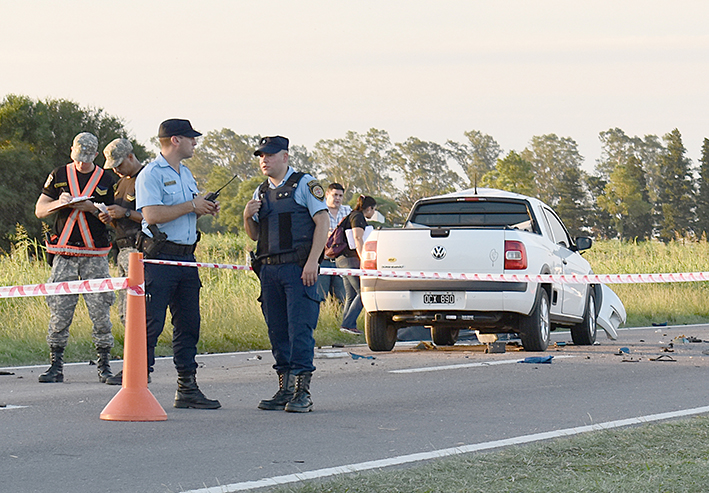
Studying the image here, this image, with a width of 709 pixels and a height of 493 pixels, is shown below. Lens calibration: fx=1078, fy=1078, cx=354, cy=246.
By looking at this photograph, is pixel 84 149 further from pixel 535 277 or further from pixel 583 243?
pixel 583 243

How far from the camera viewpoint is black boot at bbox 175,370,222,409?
24.8ft

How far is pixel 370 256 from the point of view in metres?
12.1

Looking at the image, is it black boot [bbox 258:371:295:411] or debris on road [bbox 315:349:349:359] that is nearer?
black boot [bbox 258:371:295:411]

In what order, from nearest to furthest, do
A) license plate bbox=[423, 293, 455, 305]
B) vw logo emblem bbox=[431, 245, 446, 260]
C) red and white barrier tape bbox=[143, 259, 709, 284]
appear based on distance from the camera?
red and white barrier tape bbox=[143, 259, 709, 284] < license plate bbox=[423, 293, 455, 305] < vw logo emblem bbox=[431, 245, 446, 260]

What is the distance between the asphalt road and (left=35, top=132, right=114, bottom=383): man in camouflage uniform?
19.6 inches

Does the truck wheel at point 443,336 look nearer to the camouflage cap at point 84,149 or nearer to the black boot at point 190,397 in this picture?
the camouflage cap at point 84,149

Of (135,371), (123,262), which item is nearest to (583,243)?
(123,262)

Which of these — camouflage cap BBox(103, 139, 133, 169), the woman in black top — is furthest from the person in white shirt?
camouflage cap BBox(103, 139, 133, 169)

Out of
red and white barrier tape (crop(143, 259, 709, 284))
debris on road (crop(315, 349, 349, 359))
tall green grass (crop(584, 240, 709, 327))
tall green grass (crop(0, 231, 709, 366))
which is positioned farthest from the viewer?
tall green grass (crop(584, 240, 709, 327))

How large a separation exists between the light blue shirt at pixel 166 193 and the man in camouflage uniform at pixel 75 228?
168cm

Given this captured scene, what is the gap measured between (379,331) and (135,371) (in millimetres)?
5481

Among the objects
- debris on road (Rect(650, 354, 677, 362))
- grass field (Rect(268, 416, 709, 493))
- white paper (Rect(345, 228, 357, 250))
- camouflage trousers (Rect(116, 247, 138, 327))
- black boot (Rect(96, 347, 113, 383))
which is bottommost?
debris on road (Rect(650, 354, 677, 362))

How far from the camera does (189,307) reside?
24.8 feet

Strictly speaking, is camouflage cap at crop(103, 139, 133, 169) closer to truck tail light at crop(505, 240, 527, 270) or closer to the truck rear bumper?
the truck rear bumper
